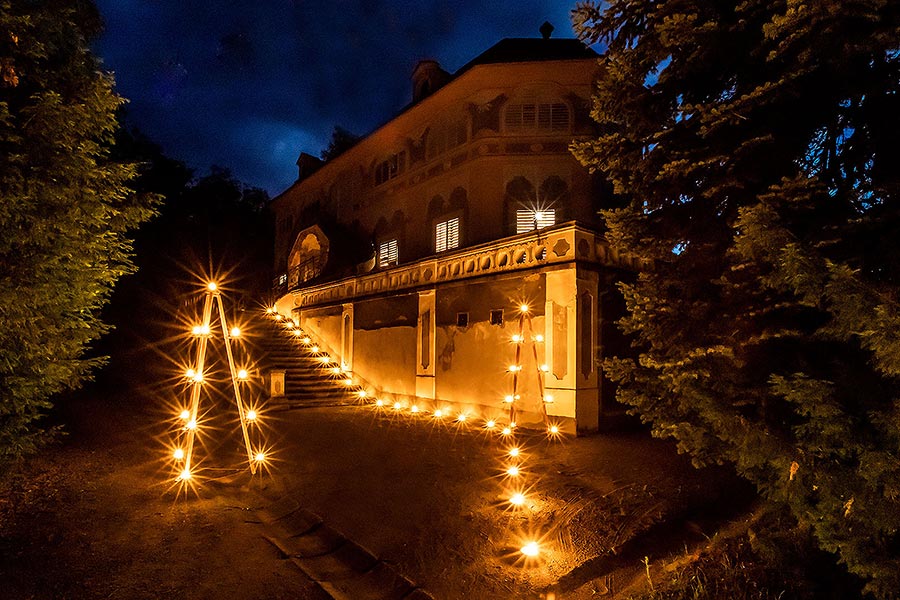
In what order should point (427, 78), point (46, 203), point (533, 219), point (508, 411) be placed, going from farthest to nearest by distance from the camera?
point (427, 78) < point (533, 219) < point (508, 411) < point (46, 203)

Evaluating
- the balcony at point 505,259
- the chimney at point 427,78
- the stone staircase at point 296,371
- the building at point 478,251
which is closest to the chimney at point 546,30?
the building at point 478,251

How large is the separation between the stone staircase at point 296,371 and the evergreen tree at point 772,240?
12.1 metres

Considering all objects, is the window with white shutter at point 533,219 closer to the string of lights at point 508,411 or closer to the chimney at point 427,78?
the string of lights at point 508,411

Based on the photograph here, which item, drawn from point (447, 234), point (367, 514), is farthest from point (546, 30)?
point (367, 514)

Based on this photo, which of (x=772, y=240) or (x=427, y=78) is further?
(x=427, y=78)

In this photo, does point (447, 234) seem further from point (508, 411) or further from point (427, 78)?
point (508, 411)

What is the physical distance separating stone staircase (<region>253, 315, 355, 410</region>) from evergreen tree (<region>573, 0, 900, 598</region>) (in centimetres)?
1214

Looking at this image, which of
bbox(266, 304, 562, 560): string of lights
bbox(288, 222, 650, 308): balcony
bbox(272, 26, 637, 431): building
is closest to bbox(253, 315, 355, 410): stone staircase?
bbox(266, 304, 562, 560): string of lights

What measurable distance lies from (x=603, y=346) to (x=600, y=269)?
176cm

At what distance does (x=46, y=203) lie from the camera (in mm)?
6023

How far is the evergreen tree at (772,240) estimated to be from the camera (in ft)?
11.6

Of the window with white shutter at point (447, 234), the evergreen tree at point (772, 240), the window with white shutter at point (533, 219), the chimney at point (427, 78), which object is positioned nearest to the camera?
the evergreen tree at point (772, 240)

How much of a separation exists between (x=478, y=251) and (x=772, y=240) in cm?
954

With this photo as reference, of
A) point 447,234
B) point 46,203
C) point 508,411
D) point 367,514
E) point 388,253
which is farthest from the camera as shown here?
point 388,253
